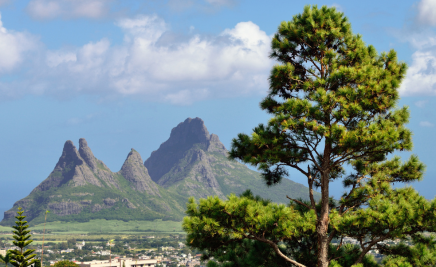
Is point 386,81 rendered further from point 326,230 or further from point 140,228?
point 140,228

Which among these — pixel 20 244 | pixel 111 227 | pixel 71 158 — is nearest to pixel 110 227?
pixel 111 227

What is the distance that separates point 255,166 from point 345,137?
2006mm

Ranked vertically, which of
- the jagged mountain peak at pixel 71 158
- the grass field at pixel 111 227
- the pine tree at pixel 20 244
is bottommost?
the grass field at pixel 111 227

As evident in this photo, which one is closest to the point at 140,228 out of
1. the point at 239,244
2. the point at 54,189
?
the point at 54,189

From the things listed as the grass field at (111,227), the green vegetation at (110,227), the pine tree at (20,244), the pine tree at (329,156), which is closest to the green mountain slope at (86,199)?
the green vegetation at (110,227)

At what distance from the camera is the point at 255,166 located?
359 inches

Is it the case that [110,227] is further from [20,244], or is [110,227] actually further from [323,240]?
[323,240]

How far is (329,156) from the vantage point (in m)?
9.20

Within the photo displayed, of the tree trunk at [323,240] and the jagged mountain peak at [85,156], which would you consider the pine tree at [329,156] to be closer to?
the tree trunk at [323,240]

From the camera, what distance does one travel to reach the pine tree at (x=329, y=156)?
790 cm

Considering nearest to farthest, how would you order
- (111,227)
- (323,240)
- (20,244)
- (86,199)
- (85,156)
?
(323,240)
(20,244)
(111,227)
(86,199)
(85,156)

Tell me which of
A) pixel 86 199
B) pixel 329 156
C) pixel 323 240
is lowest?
pixel 323 240

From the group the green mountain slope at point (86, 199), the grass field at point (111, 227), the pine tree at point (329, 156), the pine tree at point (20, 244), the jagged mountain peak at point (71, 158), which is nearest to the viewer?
the pine tree at point (329, 156)

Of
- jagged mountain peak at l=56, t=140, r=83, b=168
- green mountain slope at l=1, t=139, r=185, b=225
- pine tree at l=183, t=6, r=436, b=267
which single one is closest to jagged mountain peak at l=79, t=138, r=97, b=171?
green mountain slope at l=1, t=139, r=185, b=225
